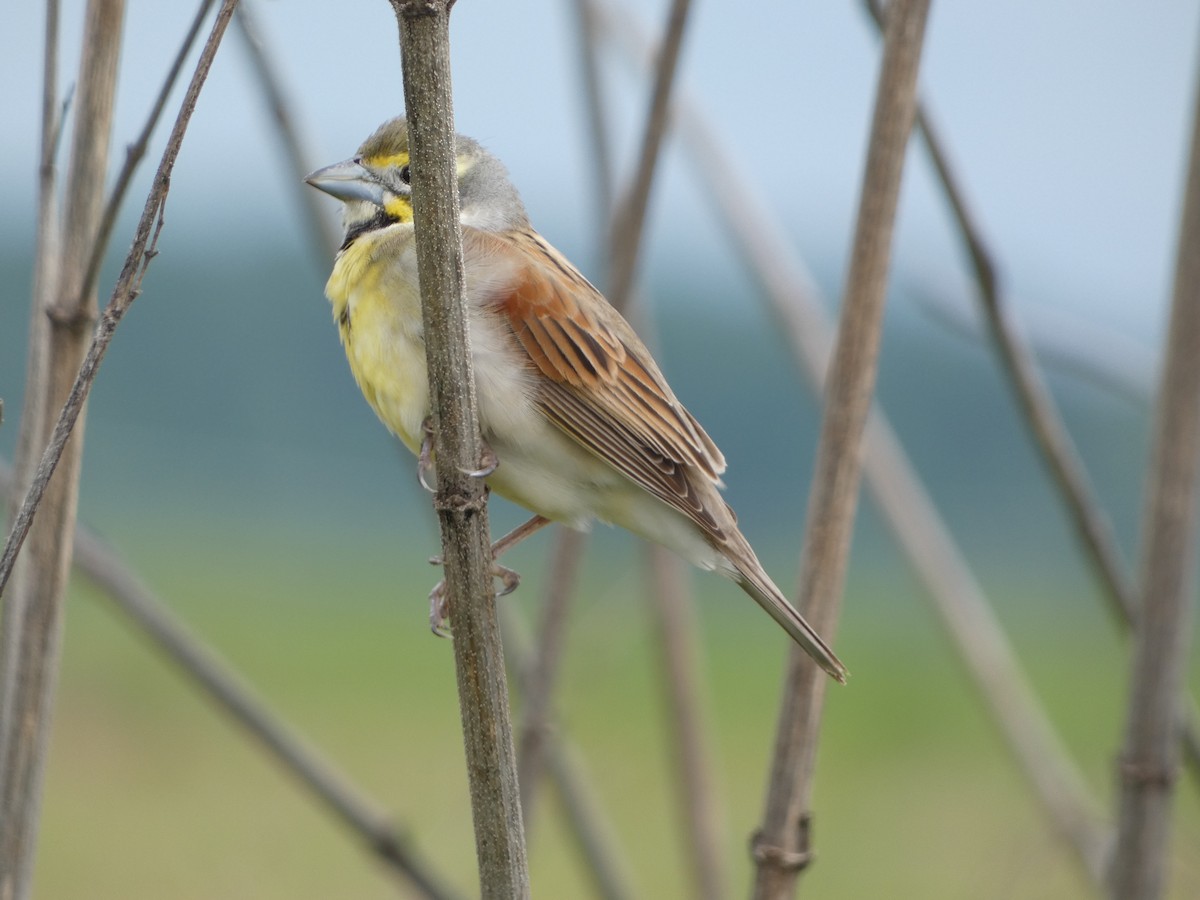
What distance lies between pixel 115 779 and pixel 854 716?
382cm

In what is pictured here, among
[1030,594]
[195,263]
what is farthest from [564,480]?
[1030,594]

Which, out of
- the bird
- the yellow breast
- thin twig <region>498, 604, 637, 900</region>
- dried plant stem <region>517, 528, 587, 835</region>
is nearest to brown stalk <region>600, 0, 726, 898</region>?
thin twig <region>498, 604, 637, 900</region>

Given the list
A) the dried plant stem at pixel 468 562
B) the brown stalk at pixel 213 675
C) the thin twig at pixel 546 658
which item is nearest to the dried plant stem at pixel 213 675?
the brown stalk at pixel 213 675

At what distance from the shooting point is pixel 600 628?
11.2 ft

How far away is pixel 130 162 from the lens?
167cm

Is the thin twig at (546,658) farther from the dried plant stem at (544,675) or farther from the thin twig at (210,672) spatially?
the thin twig at (210,672)

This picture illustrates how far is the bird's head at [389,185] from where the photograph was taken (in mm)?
2521

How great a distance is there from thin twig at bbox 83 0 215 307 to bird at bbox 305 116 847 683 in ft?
1.89

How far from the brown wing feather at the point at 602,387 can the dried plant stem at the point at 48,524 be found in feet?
2.61

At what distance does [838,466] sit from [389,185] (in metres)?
1.04

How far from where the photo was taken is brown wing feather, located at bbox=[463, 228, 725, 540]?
239 cm

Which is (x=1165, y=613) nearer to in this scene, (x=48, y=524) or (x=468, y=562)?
(x=468, y=562)

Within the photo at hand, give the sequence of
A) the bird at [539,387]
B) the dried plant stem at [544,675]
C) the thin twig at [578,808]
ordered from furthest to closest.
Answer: the thin twig at [578,808]
the dried plant stem at [544,675]
the bird at [539,387]

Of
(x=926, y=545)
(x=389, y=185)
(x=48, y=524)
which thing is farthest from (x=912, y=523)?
(x=48, y=524)
